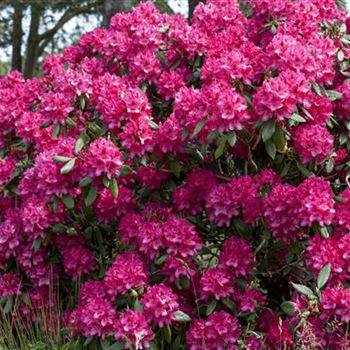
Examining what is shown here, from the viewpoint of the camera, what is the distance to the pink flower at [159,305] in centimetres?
305

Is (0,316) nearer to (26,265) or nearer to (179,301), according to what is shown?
(26,265)

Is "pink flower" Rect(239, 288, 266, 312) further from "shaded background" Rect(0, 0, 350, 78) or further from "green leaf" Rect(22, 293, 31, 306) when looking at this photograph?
"shaded background" Rect(0, 0, 350, 78)

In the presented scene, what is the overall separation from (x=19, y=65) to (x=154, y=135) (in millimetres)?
11457

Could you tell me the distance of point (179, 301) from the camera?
3.35 meters

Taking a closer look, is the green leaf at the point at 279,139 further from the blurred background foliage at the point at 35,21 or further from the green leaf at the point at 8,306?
the blurred background foliage at the point at 35,21

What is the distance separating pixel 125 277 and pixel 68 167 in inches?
20.6

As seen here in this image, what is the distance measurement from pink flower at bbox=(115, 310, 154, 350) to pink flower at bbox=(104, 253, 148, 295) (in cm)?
13

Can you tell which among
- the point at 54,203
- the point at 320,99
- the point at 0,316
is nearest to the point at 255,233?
the point at 320,99

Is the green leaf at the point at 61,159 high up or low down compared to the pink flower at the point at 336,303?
up

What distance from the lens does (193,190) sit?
338 cm

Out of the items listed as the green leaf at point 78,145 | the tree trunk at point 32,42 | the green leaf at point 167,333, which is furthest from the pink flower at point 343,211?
the tree trunk at point 32,42

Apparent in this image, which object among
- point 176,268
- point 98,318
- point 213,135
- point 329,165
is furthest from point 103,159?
point 329,165

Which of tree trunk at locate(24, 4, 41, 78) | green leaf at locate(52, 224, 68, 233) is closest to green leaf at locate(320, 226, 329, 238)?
green leaf at locate(52, 224, 68, 233)

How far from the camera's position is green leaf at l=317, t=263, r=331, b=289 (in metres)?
2.82
